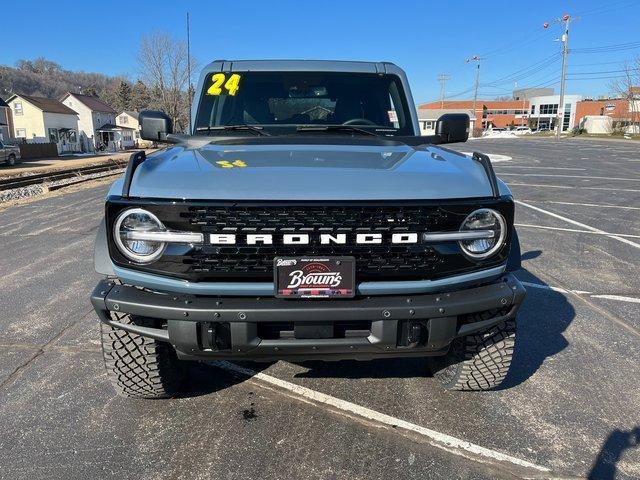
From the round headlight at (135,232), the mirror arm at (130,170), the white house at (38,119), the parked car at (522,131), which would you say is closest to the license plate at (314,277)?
the round headlight at (135,232)

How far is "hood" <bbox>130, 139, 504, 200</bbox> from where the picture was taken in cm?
224

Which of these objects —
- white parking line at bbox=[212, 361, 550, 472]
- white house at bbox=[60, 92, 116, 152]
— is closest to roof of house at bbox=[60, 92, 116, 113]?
white house at bbox=[60, 92, 116, 152]

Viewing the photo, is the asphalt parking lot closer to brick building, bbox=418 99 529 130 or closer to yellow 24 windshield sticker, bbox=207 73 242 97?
yellow 24 windshield sticker, bbox=207 73 242 97

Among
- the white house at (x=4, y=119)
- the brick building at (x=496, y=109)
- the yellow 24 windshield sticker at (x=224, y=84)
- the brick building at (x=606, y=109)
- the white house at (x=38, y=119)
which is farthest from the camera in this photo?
the brick building at (x=496, y=109)

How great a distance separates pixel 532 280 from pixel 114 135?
2857 inches

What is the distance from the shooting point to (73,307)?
4.59m

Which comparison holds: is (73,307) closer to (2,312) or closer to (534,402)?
(2,312)

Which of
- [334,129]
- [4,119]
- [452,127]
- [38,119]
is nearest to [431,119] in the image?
[38,119]

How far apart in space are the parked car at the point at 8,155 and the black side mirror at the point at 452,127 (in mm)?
33389

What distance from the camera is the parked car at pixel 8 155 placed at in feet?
100

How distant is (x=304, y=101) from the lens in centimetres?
391

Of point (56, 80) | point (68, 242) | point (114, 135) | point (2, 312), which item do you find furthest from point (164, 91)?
point (56, 80)

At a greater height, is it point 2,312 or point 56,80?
point 56,80

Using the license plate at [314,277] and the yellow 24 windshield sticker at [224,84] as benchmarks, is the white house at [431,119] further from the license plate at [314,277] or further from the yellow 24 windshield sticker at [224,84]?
the license plate at [314,277]
